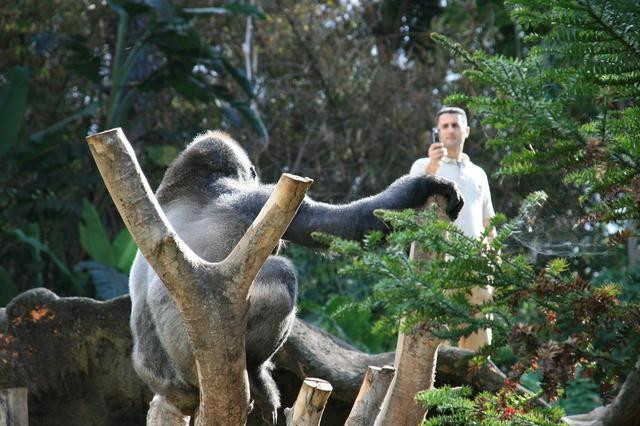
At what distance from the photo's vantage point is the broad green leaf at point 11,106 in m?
8.76

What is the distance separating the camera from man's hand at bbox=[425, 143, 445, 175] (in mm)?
4852

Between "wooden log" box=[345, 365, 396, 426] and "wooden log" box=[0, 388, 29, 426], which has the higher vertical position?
"wooden log" box=[345, 365, 396, 426]

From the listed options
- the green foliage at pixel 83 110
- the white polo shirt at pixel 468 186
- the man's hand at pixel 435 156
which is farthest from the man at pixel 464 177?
the green foliage at pixel 83 110

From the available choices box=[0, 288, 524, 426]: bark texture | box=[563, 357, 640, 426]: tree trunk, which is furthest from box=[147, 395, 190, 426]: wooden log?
box=[563, 357, 640, 426]: tree trunk

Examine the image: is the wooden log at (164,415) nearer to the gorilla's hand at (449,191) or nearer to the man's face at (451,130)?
the gorilla's hand at (449,191)

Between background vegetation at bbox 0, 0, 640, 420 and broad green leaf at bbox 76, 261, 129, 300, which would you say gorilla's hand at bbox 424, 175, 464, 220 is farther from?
broad green leaf at bbox 76, 261, 129, 300

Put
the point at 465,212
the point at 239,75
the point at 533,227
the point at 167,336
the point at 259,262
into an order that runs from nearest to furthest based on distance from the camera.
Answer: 1. the point at 259,262
2. the point at 533,227
3. the point at 167,336
4. the point at 465,212
5. the point at 239,75

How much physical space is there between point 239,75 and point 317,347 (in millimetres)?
4308

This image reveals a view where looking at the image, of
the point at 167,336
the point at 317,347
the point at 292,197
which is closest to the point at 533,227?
the point at 292,197

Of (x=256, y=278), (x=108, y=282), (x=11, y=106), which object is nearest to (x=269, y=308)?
(x=256, y=278)

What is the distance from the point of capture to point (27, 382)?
5.34m

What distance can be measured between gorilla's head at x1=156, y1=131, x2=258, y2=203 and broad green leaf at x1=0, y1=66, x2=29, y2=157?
16.3 ft

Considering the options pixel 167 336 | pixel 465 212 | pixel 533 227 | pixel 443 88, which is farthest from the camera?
pixel 443 88

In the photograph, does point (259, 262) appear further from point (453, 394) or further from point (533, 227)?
point (533, 227)
